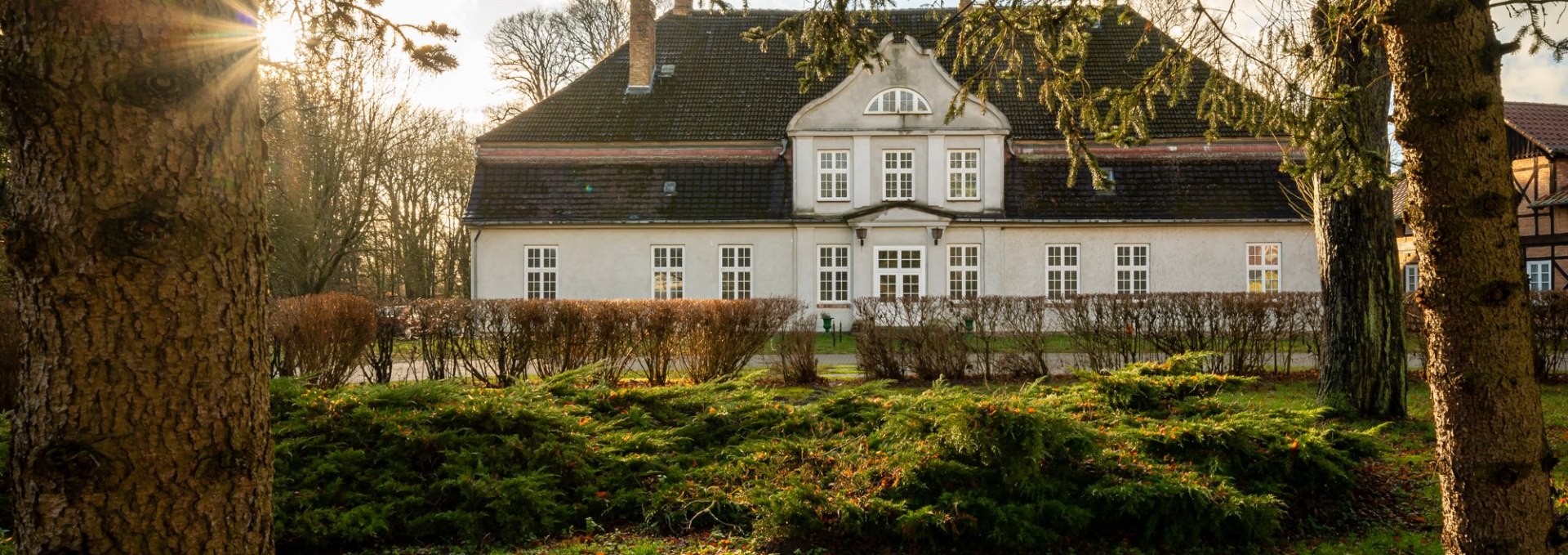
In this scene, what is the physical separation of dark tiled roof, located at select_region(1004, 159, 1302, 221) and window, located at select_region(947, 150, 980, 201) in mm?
859

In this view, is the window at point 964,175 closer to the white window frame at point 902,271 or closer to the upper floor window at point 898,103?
the upper floor window at point 898,103

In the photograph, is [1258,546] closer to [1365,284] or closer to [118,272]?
[1365,284]

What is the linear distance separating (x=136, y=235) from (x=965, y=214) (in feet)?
75.9

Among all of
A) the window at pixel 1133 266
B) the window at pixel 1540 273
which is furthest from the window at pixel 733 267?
the window at pixel 1540 273

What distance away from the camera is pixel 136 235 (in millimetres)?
2482

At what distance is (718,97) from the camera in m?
26.5

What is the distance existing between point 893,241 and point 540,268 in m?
9.13

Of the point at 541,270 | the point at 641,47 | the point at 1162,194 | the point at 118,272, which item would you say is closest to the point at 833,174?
the point at 641,47

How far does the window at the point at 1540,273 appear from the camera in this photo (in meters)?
27.7

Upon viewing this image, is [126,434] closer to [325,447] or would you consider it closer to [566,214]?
[325,447]

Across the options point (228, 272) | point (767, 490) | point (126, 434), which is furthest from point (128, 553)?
point (767, 490)

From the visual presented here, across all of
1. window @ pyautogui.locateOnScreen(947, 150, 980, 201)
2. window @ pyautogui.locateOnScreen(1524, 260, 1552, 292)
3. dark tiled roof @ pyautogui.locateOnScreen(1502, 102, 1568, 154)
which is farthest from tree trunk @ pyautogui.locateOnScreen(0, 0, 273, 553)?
window @ pyautogui.locateOnScreen(1524, 260, 1552, 292)

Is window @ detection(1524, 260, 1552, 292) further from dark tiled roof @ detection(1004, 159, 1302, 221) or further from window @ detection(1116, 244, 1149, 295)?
window @ detection(1116, 244, 1149, 295)

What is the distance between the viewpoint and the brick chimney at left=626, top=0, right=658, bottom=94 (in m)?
26.3
